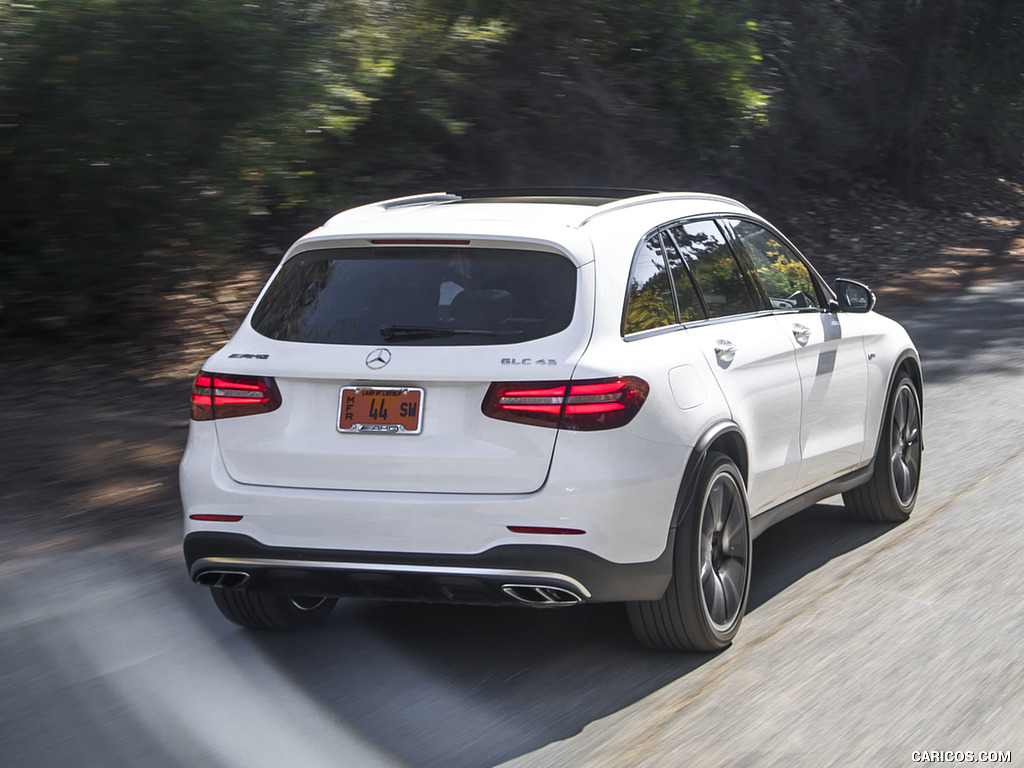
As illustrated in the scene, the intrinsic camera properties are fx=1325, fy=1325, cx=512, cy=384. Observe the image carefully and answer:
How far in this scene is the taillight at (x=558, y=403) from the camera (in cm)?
425

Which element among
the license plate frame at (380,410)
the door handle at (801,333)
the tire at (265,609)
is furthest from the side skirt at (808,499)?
the tire at (265,609)

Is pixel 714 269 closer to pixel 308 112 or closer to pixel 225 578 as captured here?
pixel 225 578

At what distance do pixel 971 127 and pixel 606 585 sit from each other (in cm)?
2554

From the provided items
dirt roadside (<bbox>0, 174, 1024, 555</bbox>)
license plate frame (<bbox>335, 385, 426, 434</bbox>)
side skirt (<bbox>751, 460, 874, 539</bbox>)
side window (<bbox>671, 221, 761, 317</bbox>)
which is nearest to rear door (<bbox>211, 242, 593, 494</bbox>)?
license plate frame (<bbox>335, 385, 426, 434</bbox>)

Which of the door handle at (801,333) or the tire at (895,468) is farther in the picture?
the tire at (895,468)

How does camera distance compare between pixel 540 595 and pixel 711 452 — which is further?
pixel 711 452

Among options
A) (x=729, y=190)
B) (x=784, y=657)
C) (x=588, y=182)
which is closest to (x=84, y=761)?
→ (x=784, y=657)

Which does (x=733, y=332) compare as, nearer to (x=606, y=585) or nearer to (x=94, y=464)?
(x=606, y=585)

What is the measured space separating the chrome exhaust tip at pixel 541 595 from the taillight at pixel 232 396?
1.02 m

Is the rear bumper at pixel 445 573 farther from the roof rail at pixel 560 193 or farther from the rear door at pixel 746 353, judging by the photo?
the roof rail at pixel 560 193

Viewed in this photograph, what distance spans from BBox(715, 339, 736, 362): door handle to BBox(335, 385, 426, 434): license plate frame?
1.26m

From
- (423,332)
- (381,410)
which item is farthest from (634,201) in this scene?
(381,410)

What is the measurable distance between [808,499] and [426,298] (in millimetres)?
2227

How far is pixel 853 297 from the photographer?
6.39m
